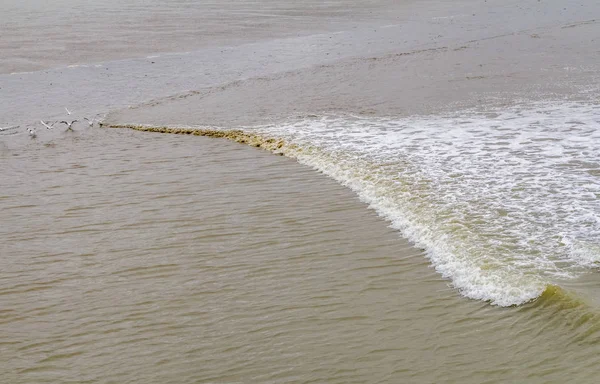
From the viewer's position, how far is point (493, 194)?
766cm

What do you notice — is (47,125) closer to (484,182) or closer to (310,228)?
(310,228)

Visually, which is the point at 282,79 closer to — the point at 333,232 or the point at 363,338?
the point at 333,232

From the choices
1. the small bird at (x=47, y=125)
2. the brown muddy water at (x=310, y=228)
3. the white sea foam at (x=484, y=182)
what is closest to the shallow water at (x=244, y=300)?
the brown muddy water at (x=310, y=228)

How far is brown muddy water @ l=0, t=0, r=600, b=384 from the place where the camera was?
511 centimetres

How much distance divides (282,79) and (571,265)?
10.7 metres

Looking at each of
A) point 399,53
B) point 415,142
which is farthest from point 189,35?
point 415,142

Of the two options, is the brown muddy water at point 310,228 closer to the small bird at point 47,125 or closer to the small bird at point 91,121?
the small bird at point 91,121

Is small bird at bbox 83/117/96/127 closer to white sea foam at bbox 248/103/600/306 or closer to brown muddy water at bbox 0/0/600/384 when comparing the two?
brown muddy water at bbox 0/0/600/384

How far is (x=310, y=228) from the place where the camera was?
7.29m

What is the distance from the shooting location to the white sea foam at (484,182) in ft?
20.0

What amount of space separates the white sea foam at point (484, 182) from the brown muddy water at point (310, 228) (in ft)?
0.09

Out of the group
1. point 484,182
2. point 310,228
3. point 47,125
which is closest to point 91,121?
point 47,125

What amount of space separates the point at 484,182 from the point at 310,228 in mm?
2065

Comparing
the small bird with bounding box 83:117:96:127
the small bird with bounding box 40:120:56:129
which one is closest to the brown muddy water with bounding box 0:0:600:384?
the small bird with bounding box 83:117:96:127
